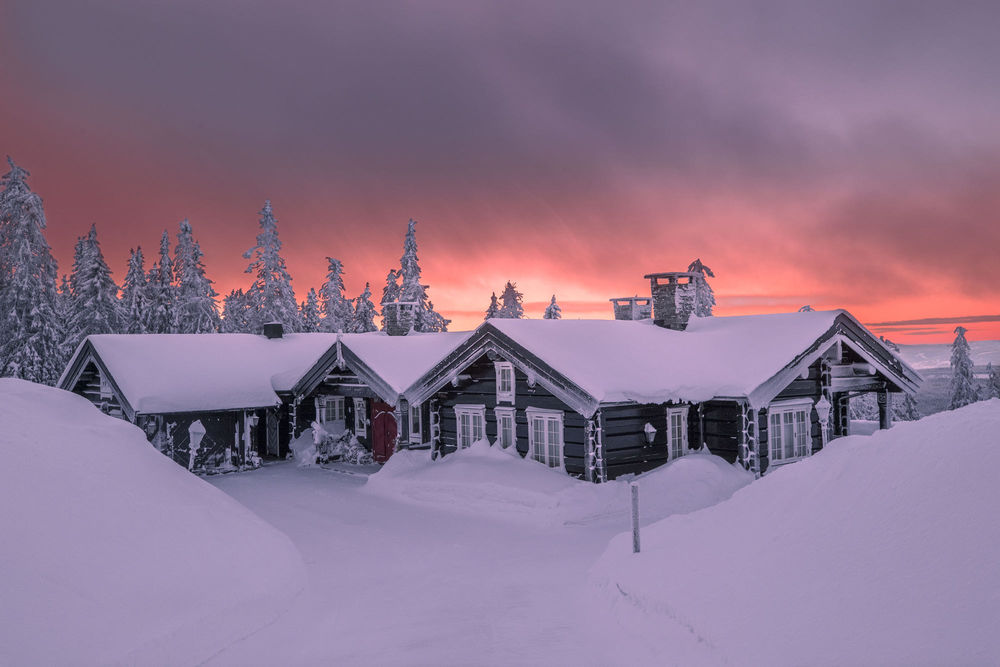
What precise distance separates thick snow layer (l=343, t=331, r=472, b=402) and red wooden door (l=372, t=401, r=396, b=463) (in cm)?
166

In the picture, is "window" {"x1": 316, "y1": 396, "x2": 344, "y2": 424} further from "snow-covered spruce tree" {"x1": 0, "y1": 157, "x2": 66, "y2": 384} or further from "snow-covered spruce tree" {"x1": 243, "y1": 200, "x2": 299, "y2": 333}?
"snow-covered spruce tree" {"x1": 243, "y1": 200, "x2": 299, "y2": 333}

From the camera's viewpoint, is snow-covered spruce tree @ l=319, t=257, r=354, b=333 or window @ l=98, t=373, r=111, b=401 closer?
window @ l=98, t=373, r=111, b=401

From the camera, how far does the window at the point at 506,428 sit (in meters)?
20.6

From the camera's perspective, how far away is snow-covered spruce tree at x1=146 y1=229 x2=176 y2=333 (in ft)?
176

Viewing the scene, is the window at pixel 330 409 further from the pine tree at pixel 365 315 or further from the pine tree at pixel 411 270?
the pine tree at pixel 365 315

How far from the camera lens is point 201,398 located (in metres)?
25.1

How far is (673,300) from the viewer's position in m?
25.4

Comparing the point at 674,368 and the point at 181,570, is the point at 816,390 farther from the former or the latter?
the point at 181,570

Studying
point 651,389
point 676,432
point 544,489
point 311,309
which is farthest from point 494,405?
point 311,309

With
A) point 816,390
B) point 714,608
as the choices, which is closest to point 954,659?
point 714,608

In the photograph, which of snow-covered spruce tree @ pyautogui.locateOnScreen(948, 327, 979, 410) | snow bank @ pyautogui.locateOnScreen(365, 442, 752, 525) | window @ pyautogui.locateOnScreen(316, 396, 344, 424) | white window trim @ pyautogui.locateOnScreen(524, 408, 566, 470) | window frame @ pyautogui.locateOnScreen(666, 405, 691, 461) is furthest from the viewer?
snow-covered spruce tree @ pyautogui.locateOnScreen(948, 327, 979, 410)

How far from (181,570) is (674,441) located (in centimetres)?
1412

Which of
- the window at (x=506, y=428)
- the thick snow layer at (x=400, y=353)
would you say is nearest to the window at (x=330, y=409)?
the thick snow layer at (x=400, y=353)

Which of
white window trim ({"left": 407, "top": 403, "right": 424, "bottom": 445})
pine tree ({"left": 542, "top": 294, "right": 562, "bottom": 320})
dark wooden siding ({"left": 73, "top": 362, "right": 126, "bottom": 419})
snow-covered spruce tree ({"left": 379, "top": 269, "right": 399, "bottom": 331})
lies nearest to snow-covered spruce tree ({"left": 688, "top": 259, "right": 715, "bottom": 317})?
pine tree ({"left": 542, "top": 294, "right": 562, "bottom": 320})
